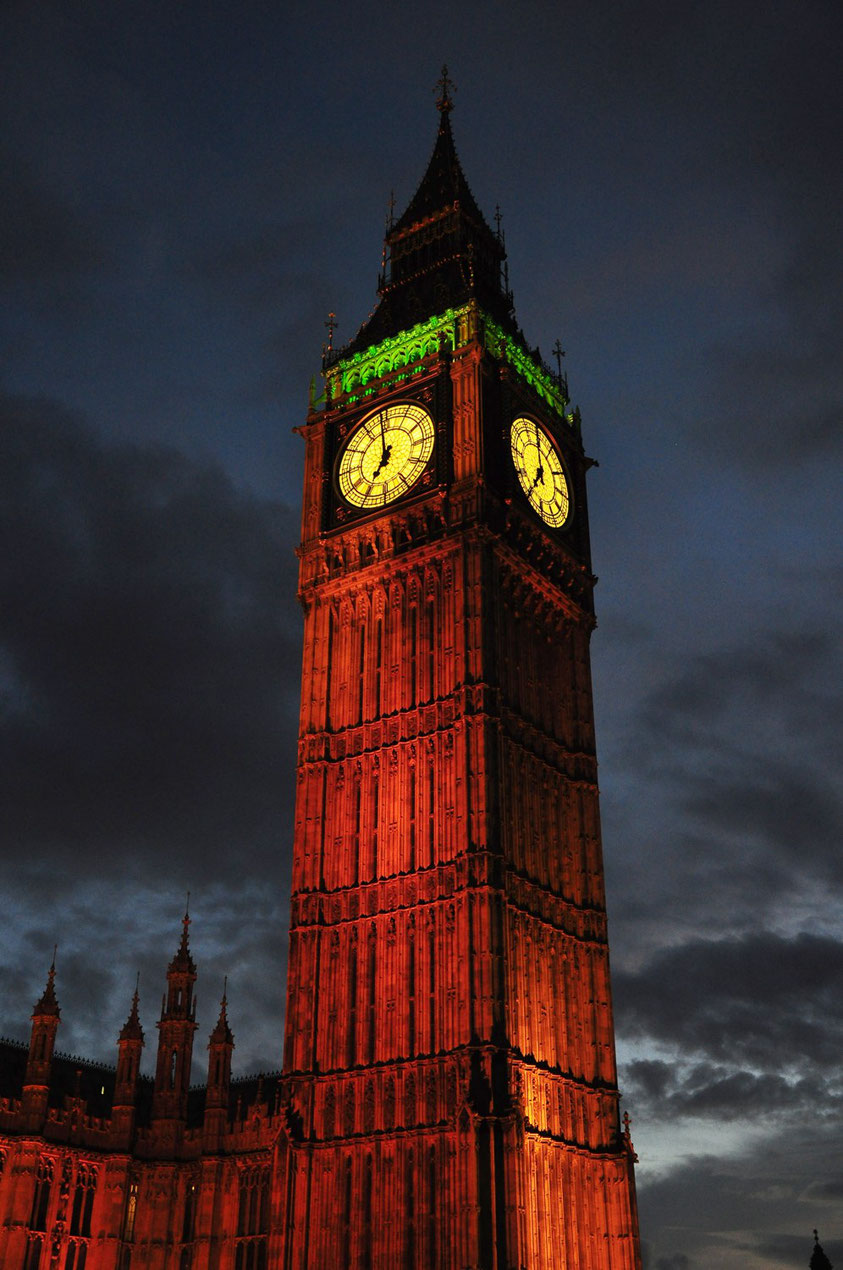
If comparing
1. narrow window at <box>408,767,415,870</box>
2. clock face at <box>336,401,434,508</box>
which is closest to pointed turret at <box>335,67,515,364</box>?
clock face at <box>336,401,434,508</box>

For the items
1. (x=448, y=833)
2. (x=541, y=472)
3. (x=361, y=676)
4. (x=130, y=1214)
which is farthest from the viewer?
(x=541, y=472)

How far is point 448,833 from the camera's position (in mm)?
55969

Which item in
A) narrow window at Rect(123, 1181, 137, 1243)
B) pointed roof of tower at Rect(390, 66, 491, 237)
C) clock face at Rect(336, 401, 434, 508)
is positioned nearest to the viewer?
narrow window at Rect(123, 1181, 137, 1243)

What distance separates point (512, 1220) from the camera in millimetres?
48500

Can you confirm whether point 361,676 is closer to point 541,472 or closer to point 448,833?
point 448,833

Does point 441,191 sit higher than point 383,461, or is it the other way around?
point 441,191

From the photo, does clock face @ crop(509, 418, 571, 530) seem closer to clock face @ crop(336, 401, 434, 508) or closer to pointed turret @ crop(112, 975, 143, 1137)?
clock face @ crop(336, 401, 434, 508)

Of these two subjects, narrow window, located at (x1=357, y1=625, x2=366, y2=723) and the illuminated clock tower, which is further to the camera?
narrow window, located at (x1=357, y1=625, x2=366, y2=723)

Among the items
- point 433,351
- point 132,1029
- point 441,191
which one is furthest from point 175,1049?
point 441,191

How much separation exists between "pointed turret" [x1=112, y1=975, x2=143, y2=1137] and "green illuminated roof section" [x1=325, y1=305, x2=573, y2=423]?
3076 cm

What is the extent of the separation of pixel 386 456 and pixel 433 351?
18.6 feet

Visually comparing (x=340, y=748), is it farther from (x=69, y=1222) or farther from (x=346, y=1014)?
(x=69, y=1222)

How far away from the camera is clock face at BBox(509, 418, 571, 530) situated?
65.8m

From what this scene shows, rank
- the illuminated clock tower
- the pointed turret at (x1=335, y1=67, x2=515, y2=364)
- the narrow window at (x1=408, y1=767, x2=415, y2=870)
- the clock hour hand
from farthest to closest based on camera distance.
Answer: the pointed turret at (x1=335, y1=67, x2=515, y2=364), the clock hour hand, the narrow window at (x1=408, y1=767, x2=415, y2=870), the illuminated clock tower
